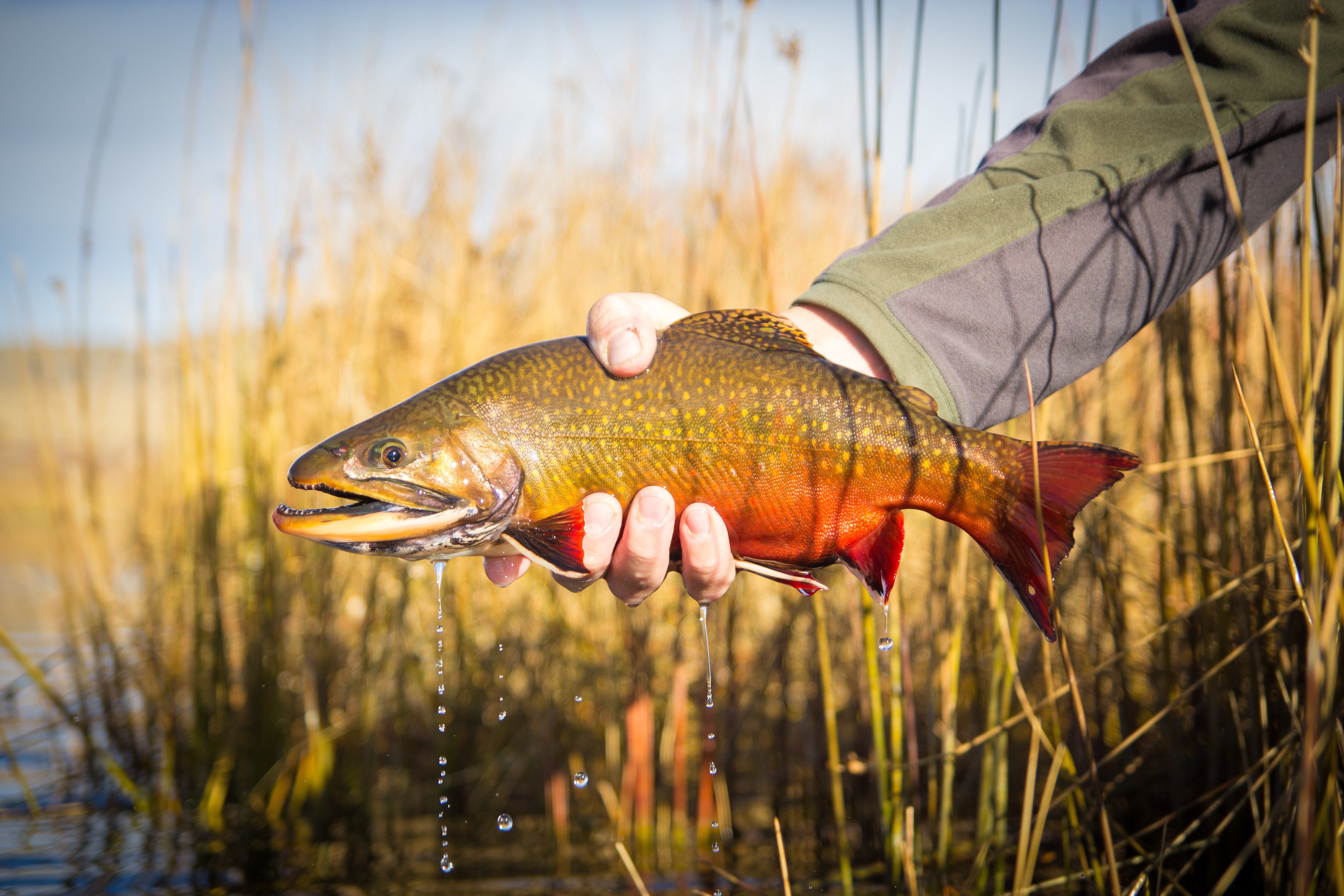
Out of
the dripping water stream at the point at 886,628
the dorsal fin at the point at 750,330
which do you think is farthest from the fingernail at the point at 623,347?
the dripping water stream at the point at 886,628

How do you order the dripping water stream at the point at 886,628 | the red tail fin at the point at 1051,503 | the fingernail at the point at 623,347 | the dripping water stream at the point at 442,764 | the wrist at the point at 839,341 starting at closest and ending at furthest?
the red tail fin at the point at 1051,503
the fingernail at the point at 623,347
the dripping water stream at the point at 886,628
the wrist at the point at 839,341
the dripping water stream at the point at 442,764

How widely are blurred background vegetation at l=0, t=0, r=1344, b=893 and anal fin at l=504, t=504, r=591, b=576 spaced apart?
0.95m

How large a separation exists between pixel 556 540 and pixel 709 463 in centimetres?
36

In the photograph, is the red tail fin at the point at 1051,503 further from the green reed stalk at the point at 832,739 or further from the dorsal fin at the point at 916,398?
the green reed stalk at the point at 832,739

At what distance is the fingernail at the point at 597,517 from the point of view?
1.85 meters

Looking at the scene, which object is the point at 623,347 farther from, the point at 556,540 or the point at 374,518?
the point at 374,518

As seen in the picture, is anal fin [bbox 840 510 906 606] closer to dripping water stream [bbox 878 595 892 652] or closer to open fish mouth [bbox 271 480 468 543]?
dripping water stream [bbox 878 595 892 652]

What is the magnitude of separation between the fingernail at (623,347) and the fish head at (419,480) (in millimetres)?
289

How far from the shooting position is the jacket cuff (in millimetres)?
1928

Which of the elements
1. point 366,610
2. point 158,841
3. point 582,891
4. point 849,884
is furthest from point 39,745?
point 849,884

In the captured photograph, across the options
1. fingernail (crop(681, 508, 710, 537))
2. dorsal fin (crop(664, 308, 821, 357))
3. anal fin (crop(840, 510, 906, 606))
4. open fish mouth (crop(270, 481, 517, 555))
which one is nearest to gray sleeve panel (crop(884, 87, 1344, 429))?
dorsal fin (crop(664, 308, 821, 357))

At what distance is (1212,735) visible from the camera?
2398mm

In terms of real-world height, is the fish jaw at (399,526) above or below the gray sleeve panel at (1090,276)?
below

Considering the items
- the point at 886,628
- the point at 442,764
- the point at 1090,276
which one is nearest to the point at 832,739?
the point at 886,628
